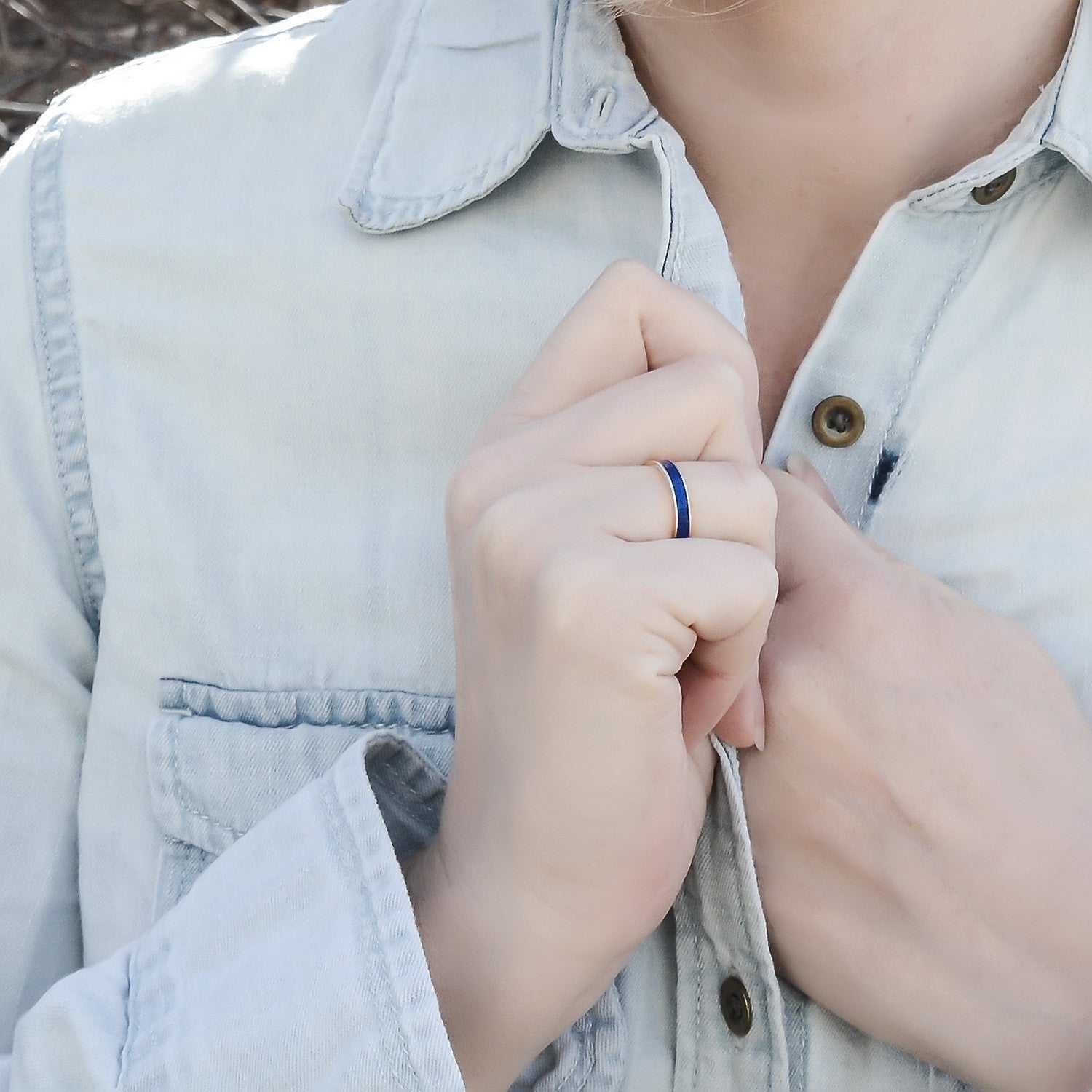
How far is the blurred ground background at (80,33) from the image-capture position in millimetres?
2020

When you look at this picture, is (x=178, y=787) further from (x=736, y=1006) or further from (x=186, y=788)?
(x=736, y=1006)

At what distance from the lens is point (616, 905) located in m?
0.75

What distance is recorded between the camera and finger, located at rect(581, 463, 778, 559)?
2.27ft

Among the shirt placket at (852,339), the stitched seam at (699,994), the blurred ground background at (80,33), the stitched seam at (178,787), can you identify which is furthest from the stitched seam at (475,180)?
the blurred ground background at (80,33)

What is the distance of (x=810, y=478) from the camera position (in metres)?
0.89

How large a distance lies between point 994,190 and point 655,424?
1.29ft

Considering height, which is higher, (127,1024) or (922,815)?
(922,815)

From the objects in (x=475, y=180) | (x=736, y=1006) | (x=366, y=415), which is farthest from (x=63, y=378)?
(x=736, y=1006)

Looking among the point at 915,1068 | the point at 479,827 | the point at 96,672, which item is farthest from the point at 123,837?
the point at 915,1068

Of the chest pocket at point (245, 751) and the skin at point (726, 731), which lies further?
the chest pocket at point (245, 751)

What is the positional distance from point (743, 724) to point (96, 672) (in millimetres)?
545

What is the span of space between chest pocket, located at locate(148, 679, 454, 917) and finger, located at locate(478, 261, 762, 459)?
293mm

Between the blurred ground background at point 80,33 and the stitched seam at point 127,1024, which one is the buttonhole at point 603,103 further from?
the blurred ground background at point 80,33

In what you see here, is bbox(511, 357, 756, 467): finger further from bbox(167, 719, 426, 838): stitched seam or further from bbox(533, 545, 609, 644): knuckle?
bbox(167, 719, 426, 838): stitched seam
